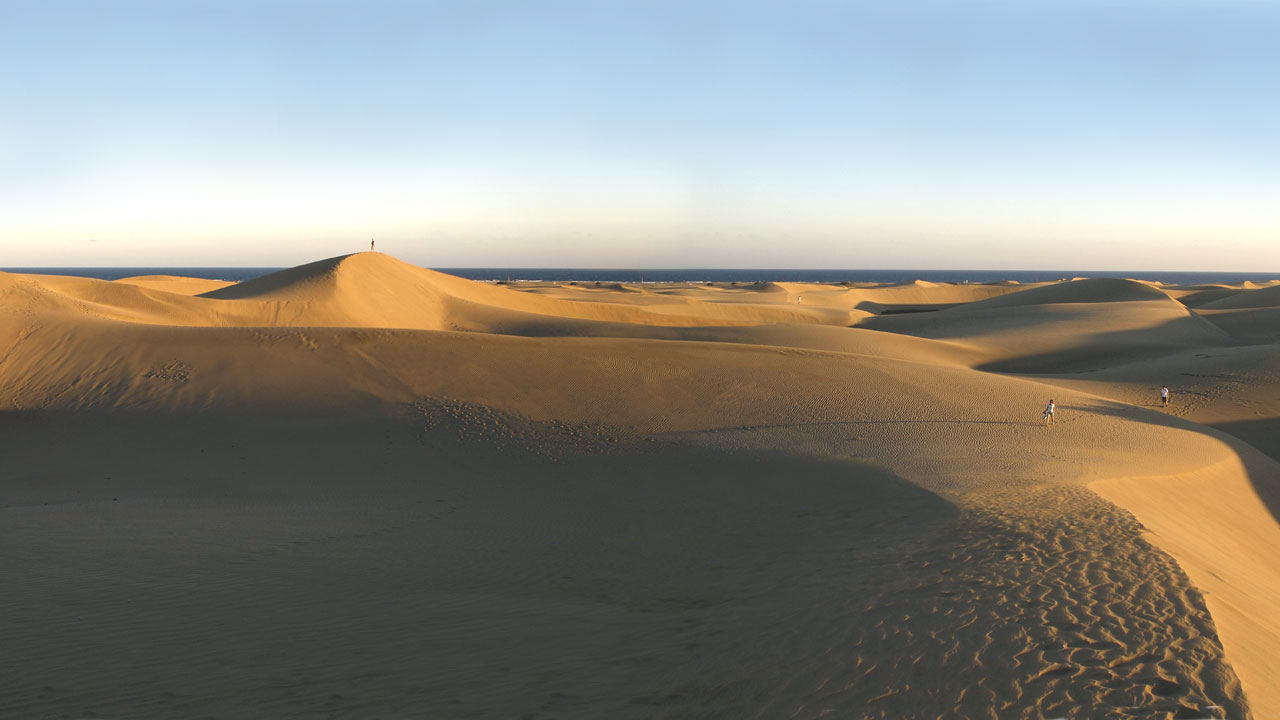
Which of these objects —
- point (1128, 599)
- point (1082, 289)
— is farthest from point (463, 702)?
point (1082, 289)

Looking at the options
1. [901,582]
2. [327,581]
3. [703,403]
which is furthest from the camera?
[703,403]

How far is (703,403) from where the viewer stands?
56.5ft

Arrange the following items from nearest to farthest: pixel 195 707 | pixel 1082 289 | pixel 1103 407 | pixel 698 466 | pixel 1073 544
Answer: pixel 195 707, pixel 1073 544, pixel 698 466, pixel 1103 407, pixel 1082 289

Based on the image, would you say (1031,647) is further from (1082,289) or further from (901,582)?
(1082,289)

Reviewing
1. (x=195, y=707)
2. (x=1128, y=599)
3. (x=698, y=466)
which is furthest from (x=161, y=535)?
(x=1128, y=599)

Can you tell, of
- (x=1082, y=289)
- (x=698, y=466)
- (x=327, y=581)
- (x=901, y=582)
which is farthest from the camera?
(x=1082, y=289)

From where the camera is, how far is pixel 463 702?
17.3ft

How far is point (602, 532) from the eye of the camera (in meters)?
10.3

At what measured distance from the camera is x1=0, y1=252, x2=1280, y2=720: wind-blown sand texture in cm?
555

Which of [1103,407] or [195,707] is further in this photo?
[1103,407]

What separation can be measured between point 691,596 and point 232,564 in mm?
4799

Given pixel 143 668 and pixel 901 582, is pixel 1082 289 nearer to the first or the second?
pixel 901 582

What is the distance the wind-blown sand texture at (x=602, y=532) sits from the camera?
5.55 metres

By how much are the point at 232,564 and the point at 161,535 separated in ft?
5.96
